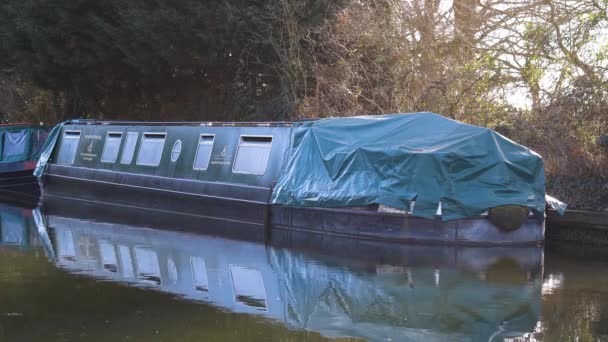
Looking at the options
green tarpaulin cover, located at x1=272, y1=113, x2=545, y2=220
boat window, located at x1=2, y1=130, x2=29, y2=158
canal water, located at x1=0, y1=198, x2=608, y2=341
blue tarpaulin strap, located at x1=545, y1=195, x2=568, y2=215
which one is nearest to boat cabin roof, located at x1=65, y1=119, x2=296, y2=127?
green tarpaulin cover, located at x1=272, y1=113, x2=545, y2=220

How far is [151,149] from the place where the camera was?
16297 mm

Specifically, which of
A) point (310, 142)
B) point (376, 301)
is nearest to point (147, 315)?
point (376, 301)

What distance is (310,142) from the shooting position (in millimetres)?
12953

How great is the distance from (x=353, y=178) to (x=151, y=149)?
5.55 meters

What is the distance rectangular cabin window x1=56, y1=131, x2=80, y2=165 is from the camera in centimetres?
1841

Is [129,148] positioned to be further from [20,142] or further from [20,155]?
[20,142]

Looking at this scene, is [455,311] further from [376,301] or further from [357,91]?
[357,91]

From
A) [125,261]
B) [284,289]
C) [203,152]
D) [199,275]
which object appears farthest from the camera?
[203,152]

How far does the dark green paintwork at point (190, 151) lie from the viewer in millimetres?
13508

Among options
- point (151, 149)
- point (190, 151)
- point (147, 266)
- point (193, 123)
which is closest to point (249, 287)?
point (147, 266)

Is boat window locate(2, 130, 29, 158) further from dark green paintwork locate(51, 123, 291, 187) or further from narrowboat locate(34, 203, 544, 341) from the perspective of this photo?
narrowboat locate(34, 203, 544, 341)

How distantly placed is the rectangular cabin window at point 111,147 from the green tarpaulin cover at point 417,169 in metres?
5.43

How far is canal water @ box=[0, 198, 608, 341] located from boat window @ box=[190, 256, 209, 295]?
19 millimetres

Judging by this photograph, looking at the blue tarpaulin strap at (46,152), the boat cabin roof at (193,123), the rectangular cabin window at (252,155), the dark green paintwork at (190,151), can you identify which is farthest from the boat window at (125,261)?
Answer: the blue tarpaulin strap at (46,152)
